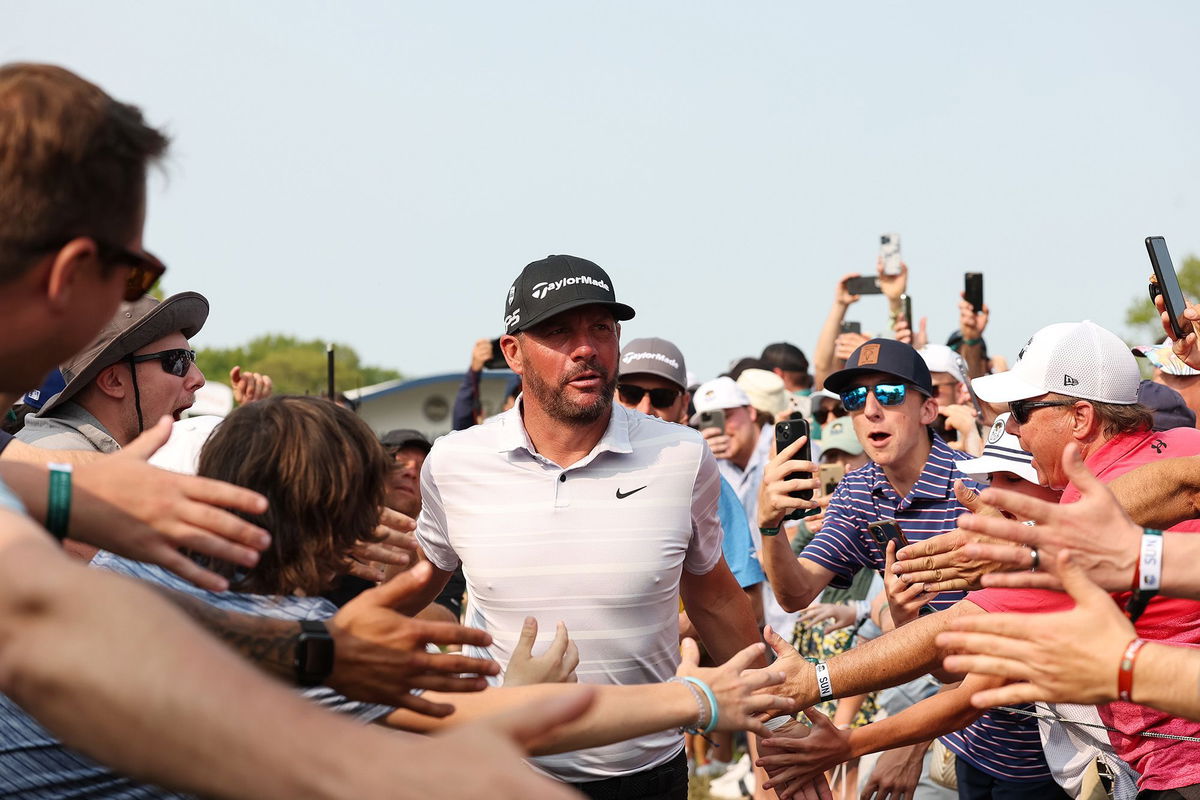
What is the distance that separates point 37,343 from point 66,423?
10.6 feet

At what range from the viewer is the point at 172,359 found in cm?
511

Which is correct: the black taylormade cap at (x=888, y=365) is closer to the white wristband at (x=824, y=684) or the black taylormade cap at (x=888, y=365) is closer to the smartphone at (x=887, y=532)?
the smartphone at (x=887, y=532)

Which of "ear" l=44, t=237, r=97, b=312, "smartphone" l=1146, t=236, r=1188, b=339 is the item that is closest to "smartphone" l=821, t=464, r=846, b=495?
"smartphone" l=1146, t=236, r=1188, b=339

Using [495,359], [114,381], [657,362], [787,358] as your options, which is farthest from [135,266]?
[787,358]

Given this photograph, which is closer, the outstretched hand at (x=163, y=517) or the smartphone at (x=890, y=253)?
the outstretched hand at (x=163, y=517)

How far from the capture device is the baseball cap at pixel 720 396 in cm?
880

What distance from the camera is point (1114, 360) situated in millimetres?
4660

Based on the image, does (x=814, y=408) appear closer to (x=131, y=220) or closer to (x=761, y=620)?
(x=761, y=620)

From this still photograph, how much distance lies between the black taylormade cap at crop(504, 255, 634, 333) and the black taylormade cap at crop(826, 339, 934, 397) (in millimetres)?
1867

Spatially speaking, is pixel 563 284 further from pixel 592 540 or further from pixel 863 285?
pixel 863 285

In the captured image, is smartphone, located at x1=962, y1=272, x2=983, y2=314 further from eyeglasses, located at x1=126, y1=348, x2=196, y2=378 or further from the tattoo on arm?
the tattoo on arm

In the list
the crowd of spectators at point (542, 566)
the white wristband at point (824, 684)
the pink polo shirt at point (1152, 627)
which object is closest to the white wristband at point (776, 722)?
the crowd of spectators at point (542, 566)

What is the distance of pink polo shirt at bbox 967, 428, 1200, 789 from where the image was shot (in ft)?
13.3

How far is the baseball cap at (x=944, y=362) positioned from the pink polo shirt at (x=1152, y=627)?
413 centimetres
